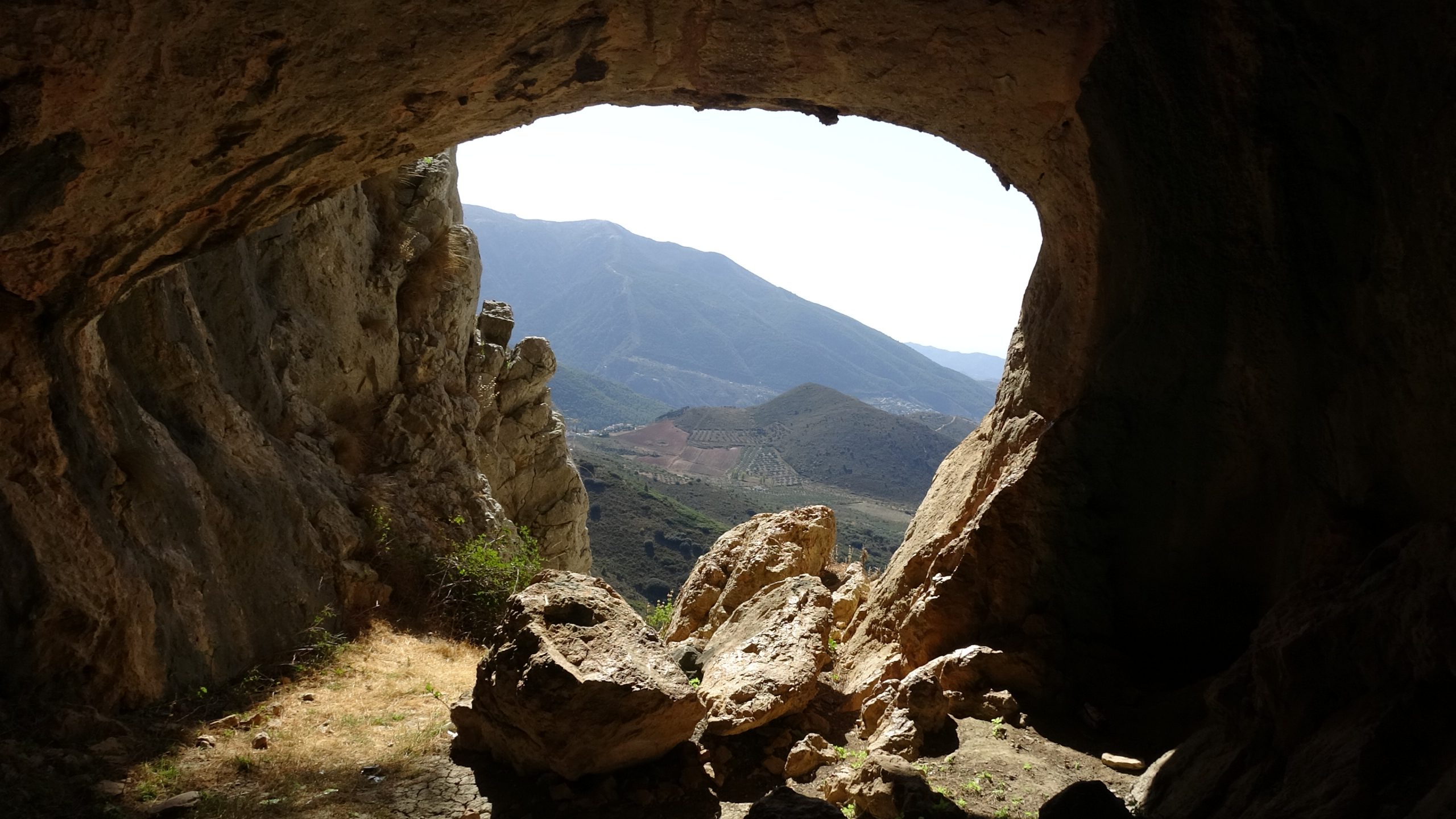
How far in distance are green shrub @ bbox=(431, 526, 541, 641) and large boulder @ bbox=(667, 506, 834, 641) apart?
2114 mm

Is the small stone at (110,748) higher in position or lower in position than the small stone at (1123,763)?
lower

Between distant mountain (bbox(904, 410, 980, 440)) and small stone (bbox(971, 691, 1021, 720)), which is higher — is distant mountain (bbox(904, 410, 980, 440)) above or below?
above

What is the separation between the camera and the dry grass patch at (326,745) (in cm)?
523

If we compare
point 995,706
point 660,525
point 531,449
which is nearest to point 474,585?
point 995,706

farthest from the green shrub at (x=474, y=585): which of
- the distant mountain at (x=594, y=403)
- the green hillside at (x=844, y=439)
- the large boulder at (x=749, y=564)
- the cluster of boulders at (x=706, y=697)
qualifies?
the distant mountain at (x=594, y=403)

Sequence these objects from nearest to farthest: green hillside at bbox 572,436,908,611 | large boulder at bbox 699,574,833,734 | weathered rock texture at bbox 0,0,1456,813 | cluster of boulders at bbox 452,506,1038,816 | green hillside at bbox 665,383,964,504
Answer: weathered rock texture at bbox 0,0,1456,813
cluster of boulders at bbox 452,506,1038,816
large boulder at bbox 699,574,833,734
green hillside at bbox 572,436,908,611
green hillside at bbox 665,383,964,504

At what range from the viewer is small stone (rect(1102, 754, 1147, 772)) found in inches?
209

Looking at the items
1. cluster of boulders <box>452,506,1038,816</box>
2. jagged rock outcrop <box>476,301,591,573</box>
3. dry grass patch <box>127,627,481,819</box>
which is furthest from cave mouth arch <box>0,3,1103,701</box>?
jagged rock outcrop <box>476,301,591,573</box>

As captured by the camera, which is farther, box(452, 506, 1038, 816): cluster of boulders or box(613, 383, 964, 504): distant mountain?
box(613, 383, 964, 504): distant mountain

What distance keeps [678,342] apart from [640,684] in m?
173

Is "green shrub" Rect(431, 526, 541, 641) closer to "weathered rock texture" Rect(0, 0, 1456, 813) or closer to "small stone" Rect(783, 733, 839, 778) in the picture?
"weathered rock texture" Rect(0, 0, 1456, 813)

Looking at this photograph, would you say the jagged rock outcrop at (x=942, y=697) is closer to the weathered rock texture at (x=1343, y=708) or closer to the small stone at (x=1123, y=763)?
the small stone at (x=1123, y=763)

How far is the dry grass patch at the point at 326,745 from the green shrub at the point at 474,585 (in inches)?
57.2

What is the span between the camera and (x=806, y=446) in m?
73.6
